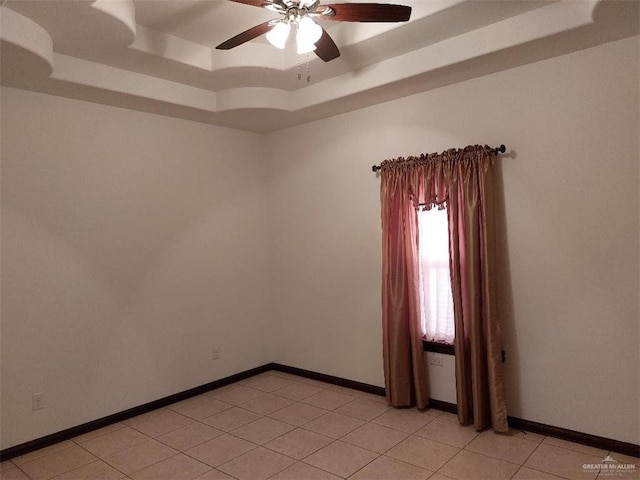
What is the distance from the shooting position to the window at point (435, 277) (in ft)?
11.8

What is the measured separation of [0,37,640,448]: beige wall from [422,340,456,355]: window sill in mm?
448

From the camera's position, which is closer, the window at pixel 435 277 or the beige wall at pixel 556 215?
the beige wall at pixel 556 215

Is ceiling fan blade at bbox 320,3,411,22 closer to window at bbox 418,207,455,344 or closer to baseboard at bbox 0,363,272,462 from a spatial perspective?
window at bbox 418,207,455,344

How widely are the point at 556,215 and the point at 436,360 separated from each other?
1.44 metres

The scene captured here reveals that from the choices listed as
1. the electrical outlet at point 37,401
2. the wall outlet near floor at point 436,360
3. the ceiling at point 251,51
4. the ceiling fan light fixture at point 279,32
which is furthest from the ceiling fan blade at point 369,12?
Answer: the electrical outlet at point 37,401

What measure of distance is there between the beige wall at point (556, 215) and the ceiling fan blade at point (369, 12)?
133 cm

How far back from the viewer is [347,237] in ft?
14.0

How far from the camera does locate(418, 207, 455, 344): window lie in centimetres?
359

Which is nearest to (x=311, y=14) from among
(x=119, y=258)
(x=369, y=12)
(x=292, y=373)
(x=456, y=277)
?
(x=369, y=12)

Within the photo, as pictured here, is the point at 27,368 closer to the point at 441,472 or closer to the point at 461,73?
the point at 441,472

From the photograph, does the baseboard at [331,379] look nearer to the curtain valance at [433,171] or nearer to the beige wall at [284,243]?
the beige wall at [284,243]

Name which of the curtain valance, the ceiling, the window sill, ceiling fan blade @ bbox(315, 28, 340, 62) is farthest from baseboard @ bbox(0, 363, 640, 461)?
ceiling fan blade @ bbox(315, 28, 340, 62)

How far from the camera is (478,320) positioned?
10.6 feet

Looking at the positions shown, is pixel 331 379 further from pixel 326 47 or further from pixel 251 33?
pixel 251 33
